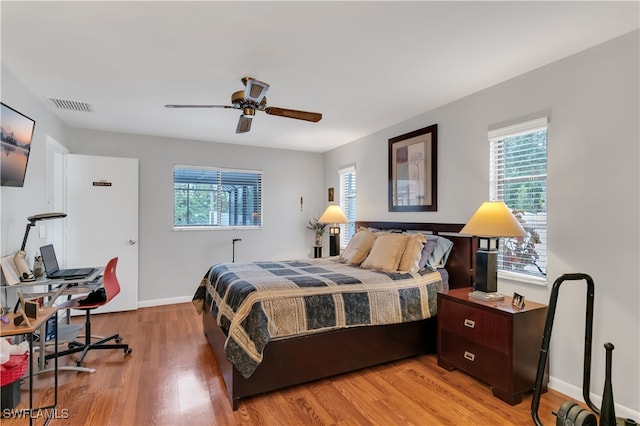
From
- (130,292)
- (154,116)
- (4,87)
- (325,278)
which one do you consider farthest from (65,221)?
(325,278)

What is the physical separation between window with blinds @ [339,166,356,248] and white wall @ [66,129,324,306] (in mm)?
712

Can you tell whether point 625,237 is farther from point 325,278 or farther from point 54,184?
point 54,184

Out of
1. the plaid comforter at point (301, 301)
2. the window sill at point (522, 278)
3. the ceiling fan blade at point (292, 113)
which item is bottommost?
the plaid comforter at point (301, 301)

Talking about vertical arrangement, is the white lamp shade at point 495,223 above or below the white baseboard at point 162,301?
above

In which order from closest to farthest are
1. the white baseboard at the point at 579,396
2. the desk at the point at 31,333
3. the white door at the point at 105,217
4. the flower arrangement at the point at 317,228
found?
the desk at the point at 31,333
the white baseboard at the point at 579,396
the white door at the point at 105,217
the flower arrangement at the point at 317,228

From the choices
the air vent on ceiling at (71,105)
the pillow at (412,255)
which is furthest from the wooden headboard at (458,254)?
the air vent on ceiling at (71,105)

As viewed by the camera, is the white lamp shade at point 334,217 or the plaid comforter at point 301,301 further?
the white lamp shade at point 334,217

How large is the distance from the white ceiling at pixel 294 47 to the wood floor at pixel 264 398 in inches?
96.2

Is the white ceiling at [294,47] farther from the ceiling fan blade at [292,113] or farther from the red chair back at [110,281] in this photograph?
the red chair back at [110,281]

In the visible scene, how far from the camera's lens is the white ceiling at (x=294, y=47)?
6.19 feet

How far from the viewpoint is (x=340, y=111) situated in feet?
12.3

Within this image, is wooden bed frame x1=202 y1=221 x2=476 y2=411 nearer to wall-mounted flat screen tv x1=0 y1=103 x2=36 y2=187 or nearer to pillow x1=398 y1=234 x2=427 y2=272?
pillow x1=398 y1=234 x2=427 y2=272

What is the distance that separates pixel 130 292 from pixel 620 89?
543cm

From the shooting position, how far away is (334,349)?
2.64 metres
